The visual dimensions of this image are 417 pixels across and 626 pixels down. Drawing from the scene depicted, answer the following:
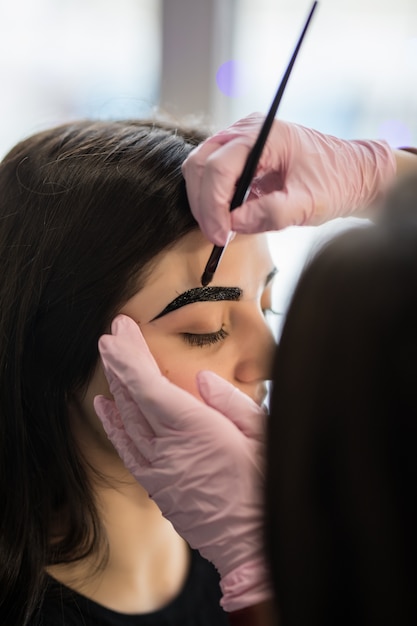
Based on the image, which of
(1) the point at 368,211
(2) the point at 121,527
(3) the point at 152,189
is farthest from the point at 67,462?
(1) the point at 368,211

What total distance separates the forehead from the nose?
0.06 meters

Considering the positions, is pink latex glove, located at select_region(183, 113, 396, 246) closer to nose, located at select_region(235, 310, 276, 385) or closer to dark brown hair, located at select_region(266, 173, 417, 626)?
nose, located at select_region(235, 310, 276, 385)

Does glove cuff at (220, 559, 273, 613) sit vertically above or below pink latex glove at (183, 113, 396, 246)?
below

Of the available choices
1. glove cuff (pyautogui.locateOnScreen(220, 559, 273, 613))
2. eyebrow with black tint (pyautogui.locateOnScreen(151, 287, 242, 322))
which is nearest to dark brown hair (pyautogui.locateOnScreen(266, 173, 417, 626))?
glove cuff (pyautogui.locateOnScreen(220, 559, 273, 613))

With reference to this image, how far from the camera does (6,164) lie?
1069 millimetres

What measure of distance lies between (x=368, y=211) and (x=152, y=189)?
343 mm

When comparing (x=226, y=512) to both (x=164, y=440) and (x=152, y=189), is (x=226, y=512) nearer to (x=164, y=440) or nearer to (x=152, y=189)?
(x=164, y=440)

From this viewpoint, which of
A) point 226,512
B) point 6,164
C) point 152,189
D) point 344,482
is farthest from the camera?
point 6,164

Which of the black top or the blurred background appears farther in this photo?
the blurred background

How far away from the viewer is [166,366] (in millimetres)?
959

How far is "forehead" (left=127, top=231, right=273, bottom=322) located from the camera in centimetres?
95

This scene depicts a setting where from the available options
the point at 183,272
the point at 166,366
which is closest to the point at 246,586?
the point at 166,366

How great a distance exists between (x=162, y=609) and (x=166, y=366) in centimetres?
45

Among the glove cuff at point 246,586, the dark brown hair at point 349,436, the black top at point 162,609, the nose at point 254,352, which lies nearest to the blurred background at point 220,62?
the nose at point 254,352
